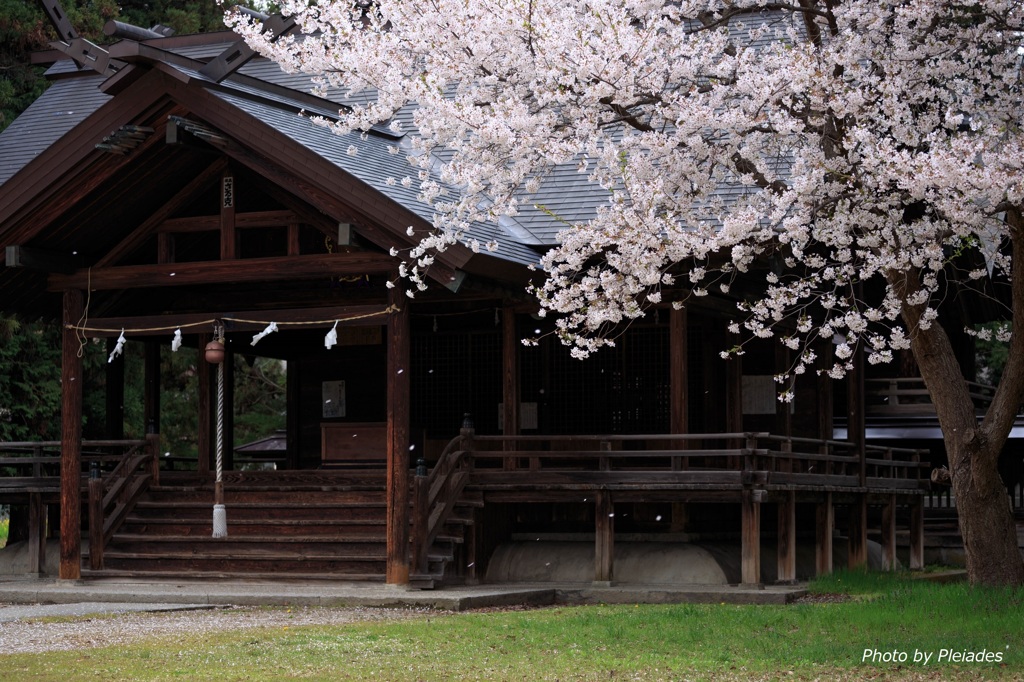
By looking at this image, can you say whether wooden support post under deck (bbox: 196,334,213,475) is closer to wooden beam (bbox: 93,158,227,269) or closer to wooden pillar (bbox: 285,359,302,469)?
wooden pillar (bbox: 285,359,302,469)

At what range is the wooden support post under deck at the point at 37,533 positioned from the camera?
61.3ft

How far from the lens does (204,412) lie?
1997cm

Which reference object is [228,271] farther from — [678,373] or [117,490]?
[678,373]

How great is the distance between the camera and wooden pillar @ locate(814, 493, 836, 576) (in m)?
18.1

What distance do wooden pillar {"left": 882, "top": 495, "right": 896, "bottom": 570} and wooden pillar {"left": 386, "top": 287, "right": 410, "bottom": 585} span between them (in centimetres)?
883

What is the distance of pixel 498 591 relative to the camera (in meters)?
15.4

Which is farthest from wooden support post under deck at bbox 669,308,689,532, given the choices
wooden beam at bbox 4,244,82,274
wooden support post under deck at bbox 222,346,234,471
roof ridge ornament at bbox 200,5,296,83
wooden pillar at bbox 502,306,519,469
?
wooden beam at bbox 4,244,82,274

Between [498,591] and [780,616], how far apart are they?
369 cm

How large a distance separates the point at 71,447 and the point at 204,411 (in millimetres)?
3001

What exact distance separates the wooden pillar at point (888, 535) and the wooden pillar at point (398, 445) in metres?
8.83

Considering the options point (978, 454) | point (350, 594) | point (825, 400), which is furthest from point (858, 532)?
point (350, 594)

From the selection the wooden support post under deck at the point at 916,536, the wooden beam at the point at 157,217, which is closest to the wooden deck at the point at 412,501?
the wooden beam at the point at 157,217

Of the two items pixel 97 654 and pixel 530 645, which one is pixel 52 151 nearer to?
pixel 97 654

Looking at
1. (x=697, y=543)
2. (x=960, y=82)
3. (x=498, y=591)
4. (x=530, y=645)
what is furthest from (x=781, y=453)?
(x=530, y=645)
